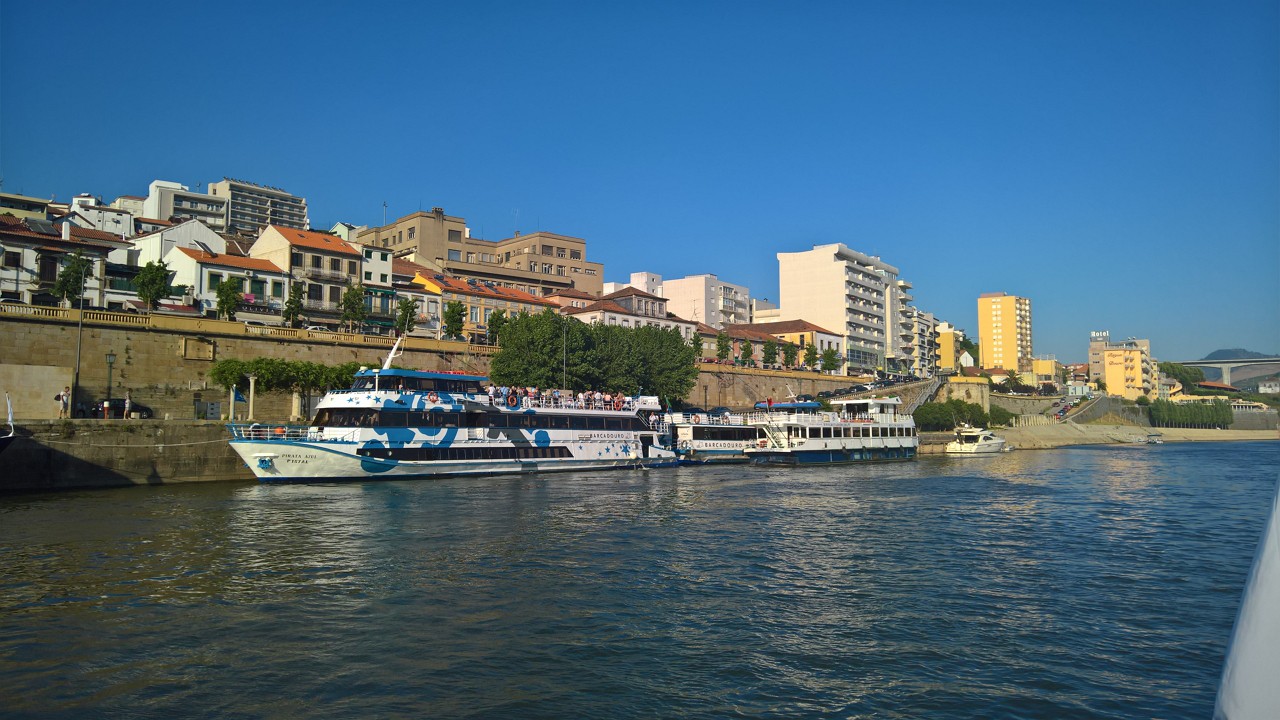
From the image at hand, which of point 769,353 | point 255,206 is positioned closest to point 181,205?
point 255,206

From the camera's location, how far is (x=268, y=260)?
70688 millimetres

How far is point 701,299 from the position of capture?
126312mm

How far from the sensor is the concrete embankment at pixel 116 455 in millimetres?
35000

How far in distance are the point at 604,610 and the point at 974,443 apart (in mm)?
70990

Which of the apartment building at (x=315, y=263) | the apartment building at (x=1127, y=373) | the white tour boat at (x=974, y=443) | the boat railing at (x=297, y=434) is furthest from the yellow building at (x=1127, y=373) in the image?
the boat railing at (x=297, y=434)

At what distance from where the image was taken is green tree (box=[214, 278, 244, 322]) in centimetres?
5884

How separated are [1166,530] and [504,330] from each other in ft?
168

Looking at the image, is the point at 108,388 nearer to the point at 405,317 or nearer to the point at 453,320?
the point at 405,317

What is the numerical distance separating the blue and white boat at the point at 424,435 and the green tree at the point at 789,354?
55.0m

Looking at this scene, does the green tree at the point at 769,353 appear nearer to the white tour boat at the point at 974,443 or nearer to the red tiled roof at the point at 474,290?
the white tour boat at the point at 974,443

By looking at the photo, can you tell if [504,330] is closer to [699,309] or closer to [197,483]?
[197,483]

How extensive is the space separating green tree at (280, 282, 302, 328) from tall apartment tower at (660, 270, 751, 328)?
224ft

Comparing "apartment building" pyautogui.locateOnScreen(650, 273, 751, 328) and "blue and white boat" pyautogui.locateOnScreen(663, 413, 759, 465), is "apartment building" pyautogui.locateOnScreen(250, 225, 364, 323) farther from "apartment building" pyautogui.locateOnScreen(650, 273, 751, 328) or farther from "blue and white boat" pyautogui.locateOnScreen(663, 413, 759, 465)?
"apartment building" pyautogui.locateOnScreen(650, 273, 751, 328)

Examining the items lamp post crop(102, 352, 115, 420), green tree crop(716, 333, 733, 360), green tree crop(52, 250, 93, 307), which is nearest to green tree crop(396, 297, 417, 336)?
green tree crop(52, 250, 93, 307)
